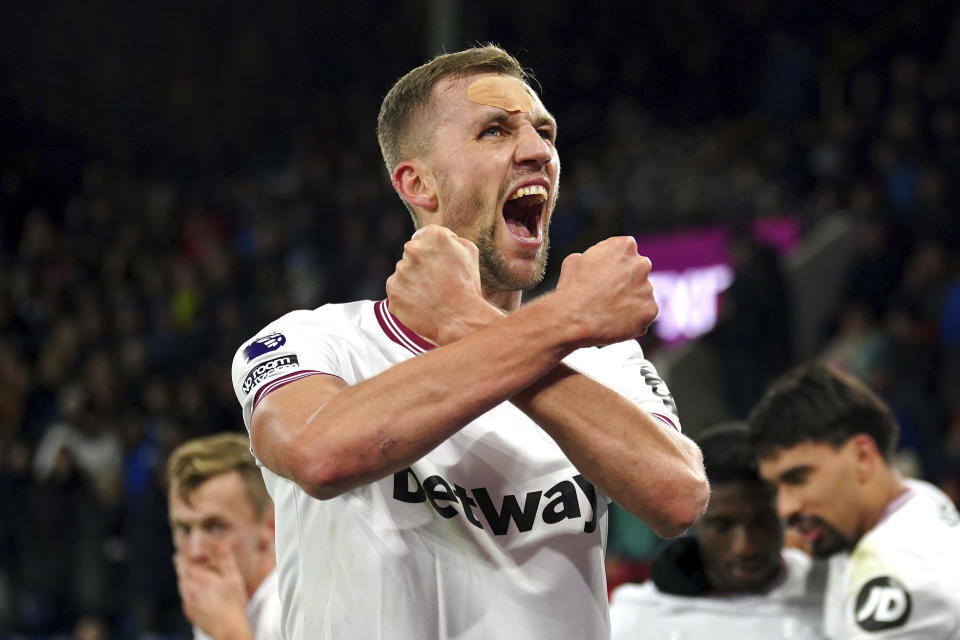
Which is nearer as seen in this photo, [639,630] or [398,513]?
[398,513]

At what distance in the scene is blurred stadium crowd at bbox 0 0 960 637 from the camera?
31.2 ft

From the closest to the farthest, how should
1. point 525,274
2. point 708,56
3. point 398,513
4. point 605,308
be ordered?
point 605,308, point 398,513, point 525,274, point 708,56

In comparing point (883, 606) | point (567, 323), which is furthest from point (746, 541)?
point (567, 323)

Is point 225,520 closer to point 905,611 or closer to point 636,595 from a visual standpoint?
point 636,595

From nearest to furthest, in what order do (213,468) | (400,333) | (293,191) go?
1. (400,333)
2. (213,468)
3. (293,191)

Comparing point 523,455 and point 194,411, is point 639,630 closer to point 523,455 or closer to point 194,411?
point 523,455

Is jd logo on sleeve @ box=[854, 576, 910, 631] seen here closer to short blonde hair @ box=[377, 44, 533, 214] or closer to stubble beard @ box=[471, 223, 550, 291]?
stubble beard @ box=[471, 223, 550, 291]

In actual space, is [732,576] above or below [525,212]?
below

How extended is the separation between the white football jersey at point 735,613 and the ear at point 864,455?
440 mm

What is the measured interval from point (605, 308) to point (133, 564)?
8.22 meters

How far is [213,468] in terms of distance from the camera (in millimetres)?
4023

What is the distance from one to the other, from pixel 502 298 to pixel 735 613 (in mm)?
1724

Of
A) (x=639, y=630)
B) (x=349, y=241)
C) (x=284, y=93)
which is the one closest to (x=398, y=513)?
(x=639, y=630)

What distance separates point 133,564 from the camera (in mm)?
9570
